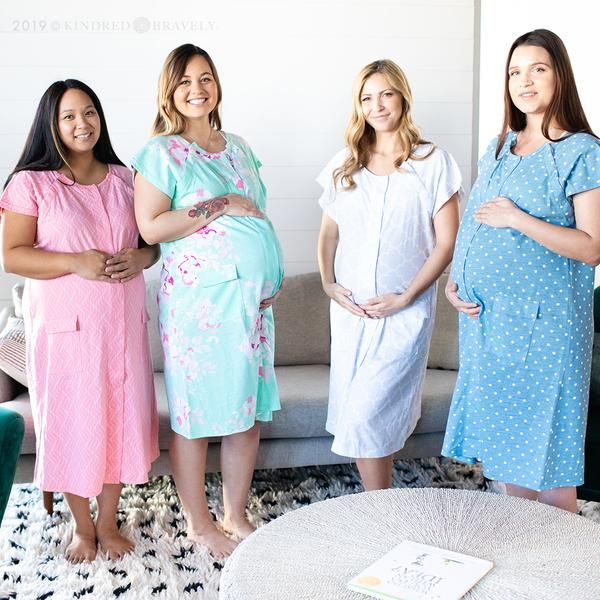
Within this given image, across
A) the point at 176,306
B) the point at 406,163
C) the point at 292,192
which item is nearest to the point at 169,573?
the point at 176,306

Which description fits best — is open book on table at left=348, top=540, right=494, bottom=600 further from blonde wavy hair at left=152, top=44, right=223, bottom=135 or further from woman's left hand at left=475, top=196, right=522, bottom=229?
blonde wavy hair at left=152, top=44, right=223, bottom=135

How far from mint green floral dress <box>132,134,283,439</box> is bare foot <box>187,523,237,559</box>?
31cm

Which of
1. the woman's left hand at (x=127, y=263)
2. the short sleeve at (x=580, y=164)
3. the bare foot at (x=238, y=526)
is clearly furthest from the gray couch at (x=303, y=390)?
the short sleeve at (x=580, y=164)

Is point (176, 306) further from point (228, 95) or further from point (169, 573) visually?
point (228, 95)

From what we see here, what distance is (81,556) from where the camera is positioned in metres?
2.39

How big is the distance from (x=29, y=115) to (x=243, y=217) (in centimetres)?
134

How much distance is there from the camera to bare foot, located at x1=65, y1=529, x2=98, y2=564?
2.39m

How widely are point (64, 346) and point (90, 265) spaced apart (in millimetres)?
236

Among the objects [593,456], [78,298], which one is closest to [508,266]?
[593,456]

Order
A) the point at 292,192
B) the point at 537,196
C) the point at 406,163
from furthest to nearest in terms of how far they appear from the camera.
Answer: the point at 292,192 → the point at 406,163 → the point at 537,196

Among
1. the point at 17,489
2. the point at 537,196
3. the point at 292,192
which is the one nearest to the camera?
the point at 537,196

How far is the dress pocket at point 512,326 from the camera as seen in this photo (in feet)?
6.72

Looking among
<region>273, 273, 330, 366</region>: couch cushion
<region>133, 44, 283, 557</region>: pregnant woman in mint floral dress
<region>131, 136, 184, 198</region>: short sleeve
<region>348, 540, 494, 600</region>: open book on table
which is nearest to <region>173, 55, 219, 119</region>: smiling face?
<region>133, 44, 283, 557</region>: pregnant woman in mint floral dress

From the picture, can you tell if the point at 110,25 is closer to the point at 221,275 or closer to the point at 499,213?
the point at 221,275
